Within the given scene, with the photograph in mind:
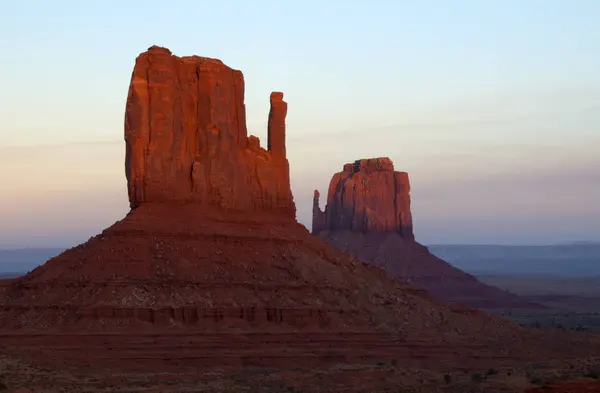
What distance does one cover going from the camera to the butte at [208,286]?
76688 millimetres

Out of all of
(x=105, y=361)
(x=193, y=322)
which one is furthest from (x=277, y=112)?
(x=105, y=361)

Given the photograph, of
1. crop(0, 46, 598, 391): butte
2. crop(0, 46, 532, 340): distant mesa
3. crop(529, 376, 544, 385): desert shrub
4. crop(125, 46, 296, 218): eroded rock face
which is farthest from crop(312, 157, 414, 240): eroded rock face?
crop(529, 376, 544, 385): desert shrub

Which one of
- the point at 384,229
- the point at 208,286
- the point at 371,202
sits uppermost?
the point at 371,202

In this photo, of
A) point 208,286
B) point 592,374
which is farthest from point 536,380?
point 208,286

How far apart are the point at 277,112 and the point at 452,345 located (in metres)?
23.8

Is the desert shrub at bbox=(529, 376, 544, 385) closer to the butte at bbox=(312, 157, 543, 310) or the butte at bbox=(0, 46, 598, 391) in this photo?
the butte at bbox=(0, 46, 598, 391)

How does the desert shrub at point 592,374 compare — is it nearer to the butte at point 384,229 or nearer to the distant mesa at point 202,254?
the distant mesa at point 202,254

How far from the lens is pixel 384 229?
172 m

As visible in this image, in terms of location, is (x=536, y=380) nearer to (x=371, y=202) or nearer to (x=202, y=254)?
(x=202, y=254)

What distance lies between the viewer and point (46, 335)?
248 feet

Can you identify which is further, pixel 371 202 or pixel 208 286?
pixel 371 202

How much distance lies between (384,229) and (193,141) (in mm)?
84520

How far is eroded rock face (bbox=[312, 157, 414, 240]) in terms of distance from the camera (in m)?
172

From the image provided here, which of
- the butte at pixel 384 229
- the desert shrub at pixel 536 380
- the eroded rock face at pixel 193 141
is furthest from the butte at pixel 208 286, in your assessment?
the butte at pixel 384 229
